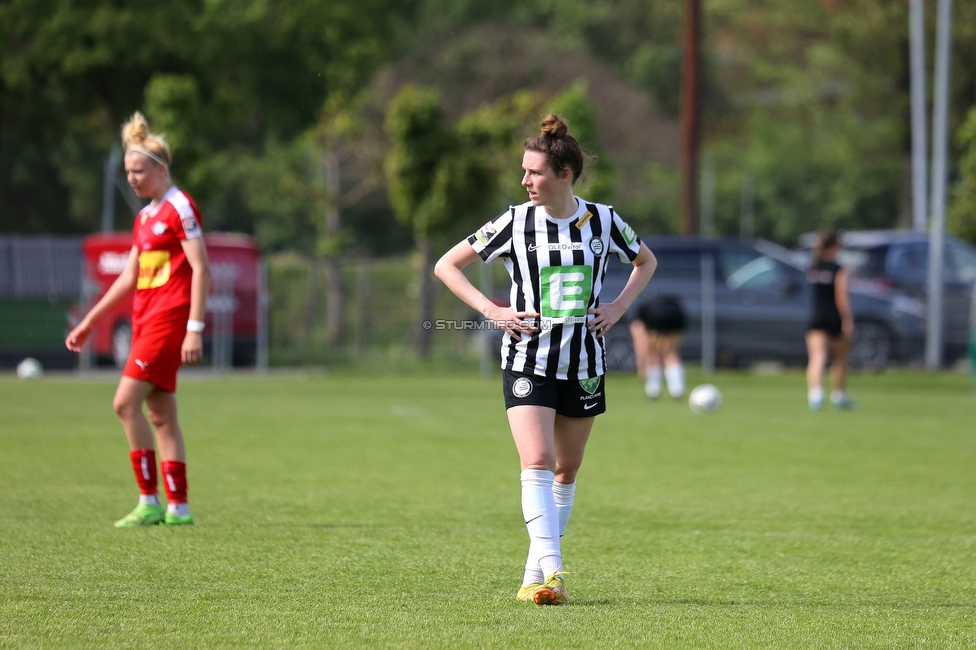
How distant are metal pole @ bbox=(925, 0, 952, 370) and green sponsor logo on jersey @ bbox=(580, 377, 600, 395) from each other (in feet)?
60.2

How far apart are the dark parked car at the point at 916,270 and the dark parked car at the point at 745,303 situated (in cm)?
150

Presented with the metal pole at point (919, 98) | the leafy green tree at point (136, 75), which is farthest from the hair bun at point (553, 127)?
the metal pole at point (919, 98)

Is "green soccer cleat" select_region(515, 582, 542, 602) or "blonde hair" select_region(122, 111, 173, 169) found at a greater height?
"blonde hair" select_region(122, 111, 173, 169)

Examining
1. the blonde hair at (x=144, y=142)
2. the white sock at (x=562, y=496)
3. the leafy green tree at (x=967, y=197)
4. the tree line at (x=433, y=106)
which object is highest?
the tree line at (x=433, y=106)

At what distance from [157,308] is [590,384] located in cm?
263

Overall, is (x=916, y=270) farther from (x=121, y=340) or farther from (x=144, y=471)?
(x=144, y=471)

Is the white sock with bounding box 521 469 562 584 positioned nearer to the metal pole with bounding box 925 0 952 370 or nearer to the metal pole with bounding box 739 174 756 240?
the metal pole with bounding box 925 0 952 370

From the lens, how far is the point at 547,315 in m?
5.17

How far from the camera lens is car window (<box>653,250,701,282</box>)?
2088 centimetres

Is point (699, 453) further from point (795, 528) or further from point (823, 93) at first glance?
point (823, 93)

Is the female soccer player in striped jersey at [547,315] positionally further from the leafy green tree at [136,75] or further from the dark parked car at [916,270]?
the leafy green tree at [136,75]

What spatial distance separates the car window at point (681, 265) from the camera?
20.9m

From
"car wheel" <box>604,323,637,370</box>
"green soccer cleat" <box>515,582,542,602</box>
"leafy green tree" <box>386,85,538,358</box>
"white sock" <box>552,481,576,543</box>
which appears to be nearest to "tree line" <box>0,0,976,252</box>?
"leafy green tree" <box>386,85,538,358</box>

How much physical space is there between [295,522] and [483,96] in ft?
137
